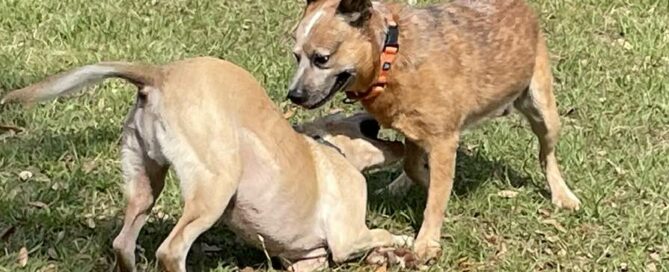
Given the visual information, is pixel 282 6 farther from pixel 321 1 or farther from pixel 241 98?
pixel 241 98

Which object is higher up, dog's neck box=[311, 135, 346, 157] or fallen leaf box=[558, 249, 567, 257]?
dog's neck box=[311, 135, 346, 157]

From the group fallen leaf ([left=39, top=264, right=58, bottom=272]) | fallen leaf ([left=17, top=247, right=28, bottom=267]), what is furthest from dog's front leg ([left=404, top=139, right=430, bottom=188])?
fallen leaf ([left=17, top=247, right=28, bottom=267])

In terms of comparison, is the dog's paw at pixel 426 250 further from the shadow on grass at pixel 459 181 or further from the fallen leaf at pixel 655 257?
the fallen leaf at pixel 655 257

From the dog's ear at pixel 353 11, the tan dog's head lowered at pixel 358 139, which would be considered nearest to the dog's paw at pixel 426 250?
the tan dog's head lowered at pixel 358 139

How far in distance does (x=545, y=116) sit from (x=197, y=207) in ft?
7.50

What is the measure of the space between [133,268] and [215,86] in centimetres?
88

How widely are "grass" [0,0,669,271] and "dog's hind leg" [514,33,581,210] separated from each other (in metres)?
0.13

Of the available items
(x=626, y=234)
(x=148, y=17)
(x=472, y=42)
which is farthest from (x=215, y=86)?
(x=148, y=17)

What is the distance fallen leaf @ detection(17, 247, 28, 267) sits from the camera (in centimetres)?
573

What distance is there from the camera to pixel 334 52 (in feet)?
18.9

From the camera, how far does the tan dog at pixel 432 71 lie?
578cm

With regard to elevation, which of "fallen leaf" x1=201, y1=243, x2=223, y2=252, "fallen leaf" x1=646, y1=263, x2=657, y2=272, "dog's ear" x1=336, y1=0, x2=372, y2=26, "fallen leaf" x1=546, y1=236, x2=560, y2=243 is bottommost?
"fallen leaf" x1=546, y1=236, x2=560, y2=243

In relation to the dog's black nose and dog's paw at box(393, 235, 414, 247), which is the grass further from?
the dog's black nose

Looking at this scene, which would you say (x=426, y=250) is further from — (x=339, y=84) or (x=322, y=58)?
(x=322, y=58)
